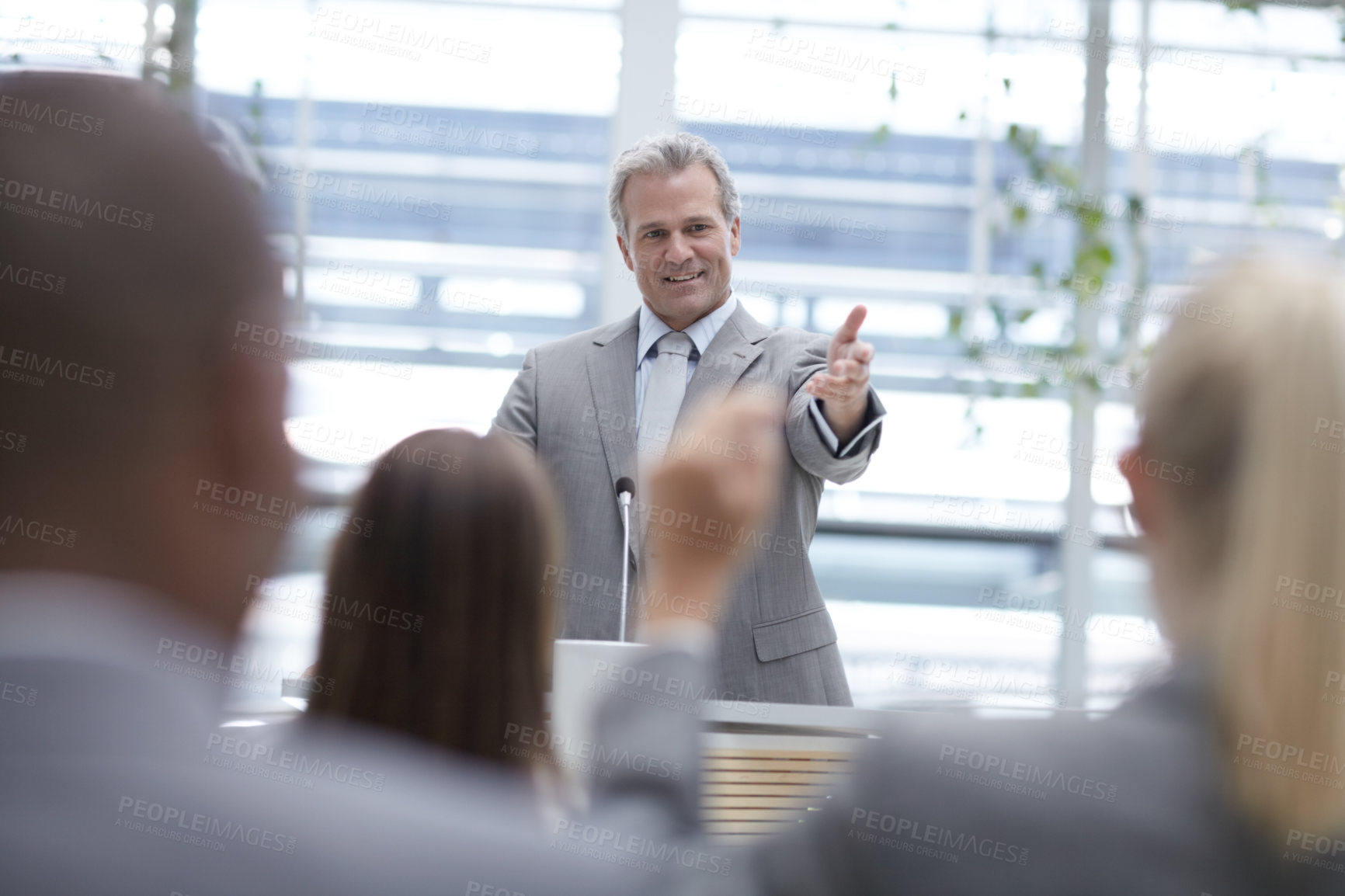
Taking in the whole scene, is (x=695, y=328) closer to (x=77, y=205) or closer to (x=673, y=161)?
(x=673, y=161)

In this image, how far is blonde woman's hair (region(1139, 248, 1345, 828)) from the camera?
30.9 inches

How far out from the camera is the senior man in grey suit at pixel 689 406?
2.38m

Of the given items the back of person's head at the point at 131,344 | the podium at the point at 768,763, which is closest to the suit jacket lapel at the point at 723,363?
the podium at the point at 768,763

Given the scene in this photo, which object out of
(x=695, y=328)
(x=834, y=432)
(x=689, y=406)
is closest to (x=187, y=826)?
(x=834, y=432)

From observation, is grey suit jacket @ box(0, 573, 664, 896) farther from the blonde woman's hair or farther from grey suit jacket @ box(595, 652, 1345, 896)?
the blonde woman's hair

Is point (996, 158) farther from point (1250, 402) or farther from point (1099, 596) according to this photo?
point (1250, 402)

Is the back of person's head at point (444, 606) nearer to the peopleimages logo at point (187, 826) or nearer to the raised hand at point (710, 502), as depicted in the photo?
the raised hand at point (710, 502)

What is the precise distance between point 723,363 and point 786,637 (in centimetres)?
65

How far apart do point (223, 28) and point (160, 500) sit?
4.15 m

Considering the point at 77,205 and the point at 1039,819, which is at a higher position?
the point at 77,205

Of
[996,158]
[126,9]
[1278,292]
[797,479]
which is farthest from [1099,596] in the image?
[126,9]

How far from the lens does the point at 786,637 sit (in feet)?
7.91

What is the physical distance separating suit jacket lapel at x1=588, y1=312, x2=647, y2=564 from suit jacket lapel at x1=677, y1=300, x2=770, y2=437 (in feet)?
0.43

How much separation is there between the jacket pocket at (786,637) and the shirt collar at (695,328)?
68cm
